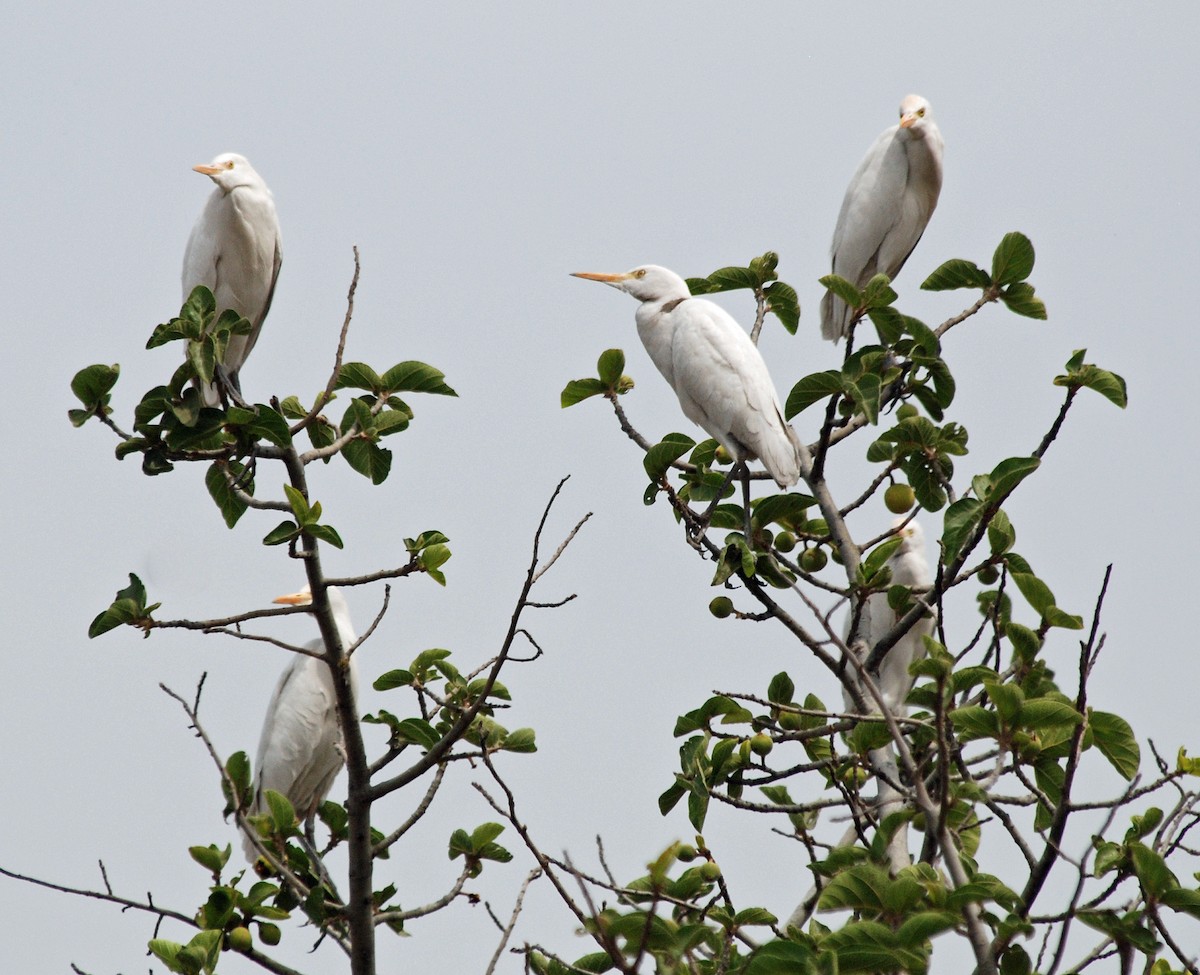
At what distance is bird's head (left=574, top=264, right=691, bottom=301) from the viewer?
6.47 m

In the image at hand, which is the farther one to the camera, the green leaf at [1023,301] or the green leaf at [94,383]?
the green leaf at [1023,301]

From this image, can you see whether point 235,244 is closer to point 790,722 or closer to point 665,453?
point 665,453

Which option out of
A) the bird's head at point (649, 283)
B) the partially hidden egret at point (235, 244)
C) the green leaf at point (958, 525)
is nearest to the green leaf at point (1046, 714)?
the green leaf at point (958, 525)

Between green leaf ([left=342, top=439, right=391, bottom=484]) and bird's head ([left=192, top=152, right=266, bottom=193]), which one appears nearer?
green leaf ([left=342, top=439, right=391, bottom=484])

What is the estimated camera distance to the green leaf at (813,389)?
4203mm

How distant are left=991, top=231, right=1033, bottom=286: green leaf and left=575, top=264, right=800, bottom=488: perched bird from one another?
0.95 metres

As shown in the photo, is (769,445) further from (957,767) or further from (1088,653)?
(1088,653)

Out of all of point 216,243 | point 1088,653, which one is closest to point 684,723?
point 1088,653

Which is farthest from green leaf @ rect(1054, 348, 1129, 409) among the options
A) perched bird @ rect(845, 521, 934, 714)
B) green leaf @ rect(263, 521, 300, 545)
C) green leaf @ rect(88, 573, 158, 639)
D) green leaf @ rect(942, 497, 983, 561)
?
perched bird @ rect(845, 521, 934, 714)

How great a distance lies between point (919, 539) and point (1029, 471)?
4.83 meters

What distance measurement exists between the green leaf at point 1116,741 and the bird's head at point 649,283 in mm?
3565

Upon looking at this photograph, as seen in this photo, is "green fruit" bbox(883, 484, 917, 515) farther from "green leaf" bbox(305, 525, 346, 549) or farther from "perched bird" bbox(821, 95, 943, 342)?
"perched bird" bbox(821, 95, 943, 342)

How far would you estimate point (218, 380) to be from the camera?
4.02m

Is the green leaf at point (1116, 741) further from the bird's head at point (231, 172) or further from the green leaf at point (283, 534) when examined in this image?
the bird's head at point (231, 172)
